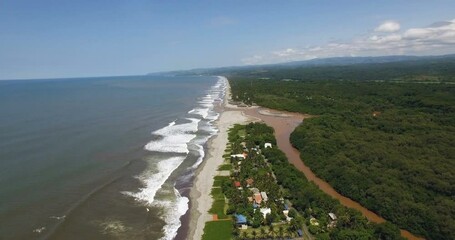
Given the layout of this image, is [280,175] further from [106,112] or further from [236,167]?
[106,112]

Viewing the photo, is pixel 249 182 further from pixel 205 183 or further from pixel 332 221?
pixel 332 221

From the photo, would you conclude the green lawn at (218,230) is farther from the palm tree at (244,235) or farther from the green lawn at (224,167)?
the green lawn at (224,167)

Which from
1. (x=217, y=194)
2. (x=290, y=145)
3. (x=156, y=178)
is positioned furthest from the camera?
(x=290, y=145)

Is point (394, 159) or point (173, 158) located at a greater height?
point (394, 159)

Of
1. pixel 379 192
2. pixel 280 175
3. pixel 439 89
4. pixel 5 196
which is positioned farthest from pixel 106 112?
pixel 439 89

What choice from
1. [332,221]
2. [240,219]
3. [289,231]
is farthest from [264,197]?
[332,221]
